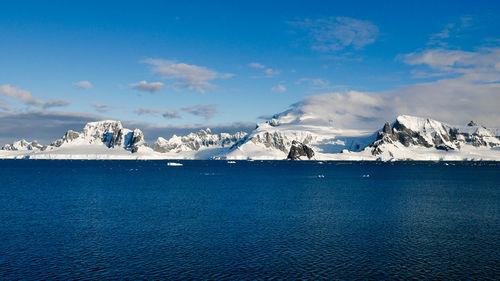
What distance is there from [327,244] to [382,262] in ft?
24.8

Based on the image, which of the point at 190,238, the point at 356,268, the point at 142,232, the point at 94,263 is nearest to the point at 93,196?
the point at 142,232

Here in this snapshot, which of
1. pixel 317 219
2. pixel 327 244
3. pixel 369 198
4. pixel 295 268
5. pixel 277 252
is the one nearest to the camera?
pixel 295 268

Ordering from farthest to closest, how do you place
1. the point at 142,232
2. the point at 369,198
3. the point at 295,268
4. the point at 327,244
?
1. the point at 369,198
2. the point at 142,232
3. the point at 327,244
4. the point at 295,268

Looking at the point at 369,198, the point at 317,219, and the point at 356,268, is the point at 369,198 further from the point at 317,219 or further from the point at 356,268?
the point at 356,268

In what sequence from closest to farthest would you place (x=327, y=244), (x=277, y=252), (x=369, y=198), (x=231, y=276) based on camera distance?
(x=231, y=276) < (x=277, y=252) < (x=327, y=244) < (x=369, y=198)

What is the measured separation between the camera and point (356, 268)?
118 ft

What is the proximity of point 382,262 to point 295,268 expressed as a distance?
28.0 feet

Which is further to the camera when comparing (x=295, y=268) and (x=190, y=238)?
(x=190, y=238)

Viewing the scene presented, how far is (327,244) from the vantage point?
44.5 metres

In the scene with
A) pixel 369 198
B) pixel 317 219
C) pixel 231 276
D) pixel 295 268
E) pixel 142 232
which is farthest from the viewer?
pixel 369 198

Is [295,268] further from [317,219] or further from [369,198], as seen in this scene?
[369,198]

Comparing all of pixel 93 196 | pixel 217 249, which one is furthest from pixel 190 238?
pixel 93 196

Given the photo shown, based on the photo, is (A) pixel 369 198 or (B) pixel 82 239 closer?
(B) pixel 82 239

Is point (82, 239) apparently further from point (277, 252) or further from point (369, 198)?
point (369, 198)
